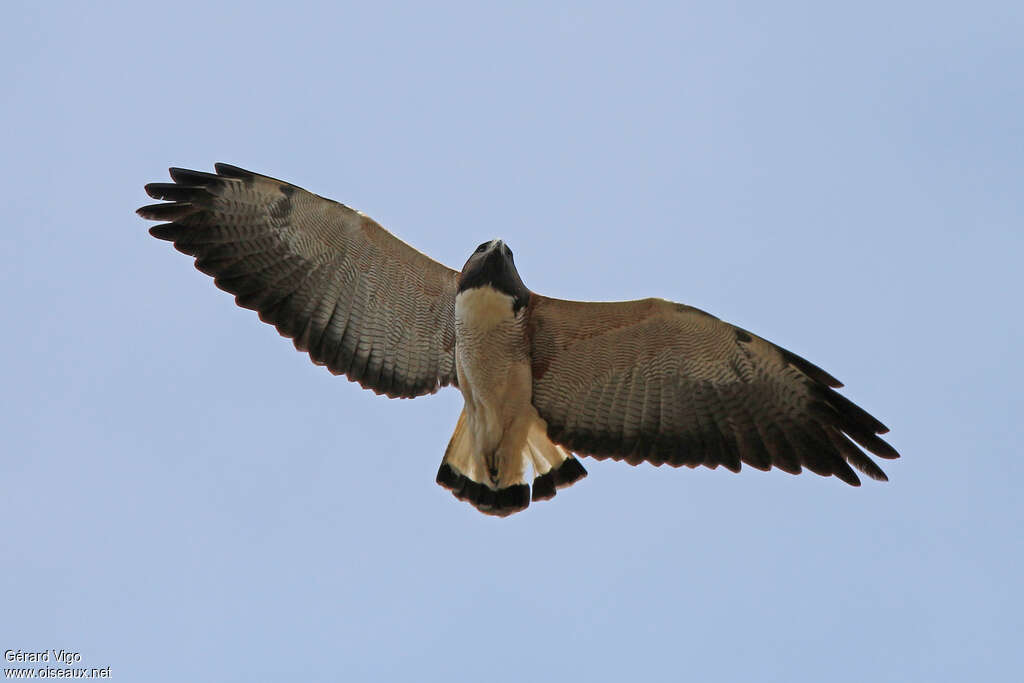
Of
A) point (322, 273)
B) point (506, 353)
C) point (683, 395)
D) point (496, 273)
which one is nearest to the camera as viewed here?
point (496, 273)

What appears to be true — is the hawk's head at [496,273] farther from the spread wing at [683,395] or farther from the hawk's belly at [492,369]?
the spread wing at [683,395]

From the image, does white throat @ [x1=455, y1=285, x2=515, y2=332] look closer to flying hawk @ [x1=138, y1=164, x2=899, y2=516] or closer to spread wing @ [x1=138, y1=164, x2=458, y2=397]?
flying hawk @ [x1=138, y1=164, x2=899, y2=516]

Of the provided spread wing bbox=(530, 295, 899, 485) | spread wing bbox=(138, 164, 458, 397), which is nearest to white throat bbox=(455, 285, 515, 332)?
spread wing bbox=(530, 295, 899, 485)

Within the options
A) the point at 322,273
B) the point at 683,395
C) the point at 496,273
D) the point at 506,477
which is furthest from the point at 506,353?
the point at 322,273

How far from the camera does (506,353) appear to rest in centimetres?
1125

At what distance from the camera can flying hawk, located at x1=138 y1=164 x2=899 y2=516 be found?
436 inches

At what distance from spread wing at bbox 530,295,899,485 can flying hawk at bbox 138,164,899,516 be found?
0.04 feet

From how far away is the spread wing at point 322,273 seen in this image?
11.6m

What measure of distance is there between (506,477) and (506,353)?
1177 mm

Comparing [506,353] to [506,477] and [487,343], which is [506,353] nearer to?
[487,343]

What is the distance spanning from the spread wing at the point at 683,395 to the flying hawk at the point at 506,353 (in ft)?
0.04

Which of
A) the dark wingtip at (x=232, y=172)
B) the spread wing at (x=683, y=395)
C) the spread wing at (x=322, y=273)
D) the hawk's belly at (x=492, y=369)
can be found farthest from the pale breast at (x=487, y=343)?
the dark wingtip at (x=232, y=172)

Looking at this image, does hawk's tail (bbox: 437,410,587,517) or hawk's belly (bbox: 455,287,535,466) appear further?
hawk's tail (bbox: 437,410,587,517)

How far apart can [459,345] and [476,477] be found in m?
1.27
